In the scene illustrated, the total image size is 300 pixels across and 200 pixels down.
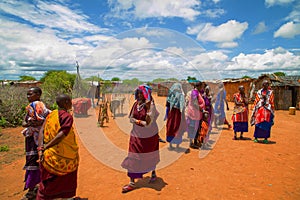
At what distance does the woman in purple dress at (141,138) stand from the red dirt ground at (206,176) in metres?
0.37

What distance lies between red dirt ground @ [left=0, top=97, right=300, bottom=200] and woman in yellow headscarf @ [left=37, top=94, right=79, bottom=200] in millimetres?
895

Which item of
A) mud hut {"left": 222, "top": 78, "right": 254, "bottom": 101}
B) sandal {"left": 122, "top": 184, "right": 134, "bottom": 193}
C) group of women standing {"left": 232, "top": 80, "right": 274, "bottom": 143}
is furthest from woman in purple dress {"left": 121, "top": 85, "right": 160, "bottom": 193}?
mud hut {"left": 222, "top": 78, "right": 254, "bottom": 101}

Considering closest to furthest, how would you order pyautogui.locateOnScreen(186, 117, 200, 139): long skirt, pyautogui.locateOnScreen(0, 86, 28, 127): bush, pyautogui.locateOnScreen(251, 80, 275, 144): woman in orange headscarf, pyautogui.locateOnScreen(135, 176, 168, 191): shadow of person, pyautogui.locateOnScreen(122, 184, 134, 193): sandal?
pyautogui.locateOnScreen(122, 184, 134, 193): sandal, pyautogui.locateOnScreen(135, 176, 168, 191): shadow of person, pyautogui.locateOnScreen(186, 117, 200, 139): long skirt, pyautogui.locateOnScreen(251, 80, 275, 144): woman in orange headscarf, pyautogui.locateOnScreen(0, 86, 28, 127): bush

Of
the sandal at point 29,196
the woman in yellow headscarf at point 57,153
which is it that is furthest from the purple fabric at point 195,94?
the sandal at point 29,196

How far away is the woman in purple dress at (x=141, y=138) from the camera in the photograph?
10.9 feet

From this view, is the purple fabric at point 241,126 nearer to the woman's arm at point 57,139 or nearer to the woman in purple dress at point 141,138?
the woman in purple dress at point 141,138

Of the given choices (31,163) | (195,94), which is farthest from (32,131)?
(195,94)

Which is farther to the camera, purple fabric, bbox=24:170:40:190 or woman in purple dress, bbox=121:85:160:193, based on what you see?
woman in purple dress, bbox=121:85:160:193

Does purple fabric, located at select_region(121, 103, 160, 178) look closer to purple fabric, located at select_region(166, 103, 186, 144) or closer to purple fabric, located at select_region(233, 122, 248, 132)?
purple fabric, located at select_region(166, 103, 186, 144)

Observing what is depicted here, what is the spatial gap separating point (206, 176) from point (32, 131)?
10.8 ft

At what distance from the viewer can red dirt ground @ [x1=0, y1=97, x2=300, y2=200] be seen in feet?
10.8

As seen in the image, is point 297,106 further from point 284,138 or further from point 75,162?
point 75,162

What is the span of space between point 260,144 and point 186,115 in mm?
2482

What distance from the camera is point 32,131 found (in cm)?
304
